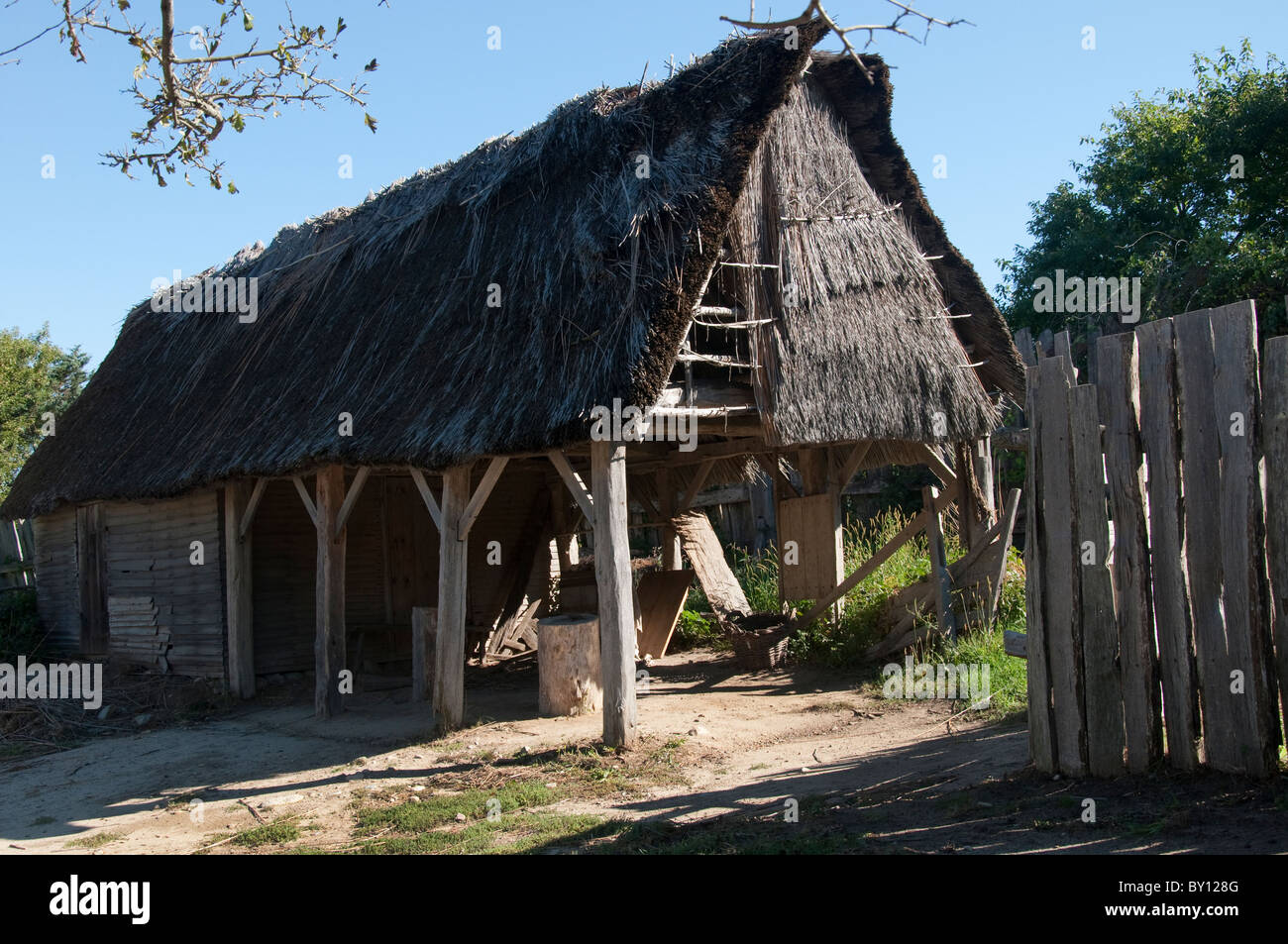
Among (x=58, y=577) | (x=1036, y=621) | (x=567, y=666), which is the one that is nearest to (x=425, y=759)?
(x=567, y=666)

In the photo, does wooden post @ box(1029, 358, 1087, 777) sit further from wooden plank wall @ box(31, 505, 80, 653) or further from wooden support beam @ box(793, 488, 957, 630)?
wooden plank wall @ box(31, 505, 80, 653)

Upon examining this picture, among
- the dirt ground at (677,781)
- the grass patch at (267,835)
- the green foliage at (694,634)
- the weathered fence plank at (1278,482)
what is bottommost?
the grass patch at (267,835)

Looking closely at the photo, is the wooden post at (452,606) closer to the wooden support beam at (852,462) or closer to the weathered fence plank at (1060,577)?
the wooden support beam at (852,462)

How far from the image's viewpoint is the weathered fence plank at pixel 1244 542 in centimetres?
449

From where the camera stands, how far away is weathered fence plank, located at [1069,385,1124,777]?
5.02m

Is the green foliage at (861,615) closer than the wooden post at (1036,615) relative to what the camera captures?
No

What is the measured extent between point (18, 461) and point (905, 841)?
23110mm

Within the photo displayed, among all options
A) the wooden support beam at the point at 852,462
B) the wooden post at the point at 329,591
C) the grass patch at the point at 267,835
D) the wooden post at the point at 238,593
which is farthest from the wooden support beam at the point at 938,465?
the wooden post at the point at 238,593

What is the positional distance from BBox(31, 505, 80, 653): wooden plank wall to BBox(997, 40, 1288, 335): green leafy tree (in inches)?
593

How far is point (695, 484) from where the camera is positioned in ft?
40.2

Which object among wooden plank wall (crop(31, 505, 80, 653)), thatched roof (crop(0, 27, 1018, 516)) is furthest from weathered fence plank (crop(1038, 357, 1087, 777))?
wooden plank wall (crop(31, 505, 80, 653))

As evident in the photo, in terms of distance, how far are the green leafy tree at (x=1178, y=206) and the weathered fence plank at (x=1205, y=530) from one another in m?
10.9
